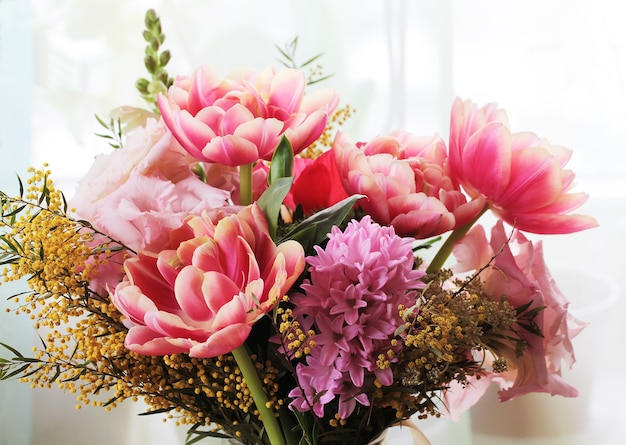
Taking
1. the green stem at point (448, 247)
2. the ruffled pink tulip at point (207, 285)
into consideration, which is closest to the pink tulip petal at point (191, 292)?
the ruffled pink tulip at point (207, 285)

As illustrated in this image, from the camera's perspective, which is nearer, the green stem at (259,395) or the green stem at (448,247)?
the green stem at (259,395)

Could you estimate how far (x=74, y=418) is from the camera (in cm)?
102

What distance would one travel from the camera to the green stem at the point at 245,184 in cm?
56

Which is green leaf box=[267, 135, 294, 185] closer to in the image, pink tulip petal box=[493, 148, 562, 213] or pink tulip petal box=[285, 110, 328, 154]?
pink tulip petal box=[285, 110, 328, 154]

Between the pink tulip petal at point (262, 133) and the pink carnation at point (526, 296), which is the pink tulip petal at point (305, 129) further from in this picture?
the pink carnation at point (526, 296)

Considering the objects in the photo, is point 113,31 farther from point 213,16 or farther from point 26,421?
point 26,421

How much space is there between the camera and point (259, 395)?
513mm

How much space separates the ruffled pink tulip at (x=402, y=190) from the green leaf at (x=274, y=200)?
0.07 meters

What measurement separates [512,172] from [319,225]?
0.16m

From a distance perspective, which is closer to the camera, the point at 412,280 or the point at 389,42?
the point at 412,280

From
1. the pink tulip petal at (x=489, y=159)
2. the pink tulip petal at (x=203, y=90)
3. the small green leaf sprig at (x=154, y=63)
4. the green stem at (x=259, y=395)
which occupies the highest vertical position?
the small green leaf sprig at (x=154, y=63)

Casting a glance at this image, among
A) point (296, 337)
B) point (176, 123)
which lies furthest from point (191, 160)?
point (296, 337)

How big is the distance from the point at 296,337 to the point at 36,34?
27.5 inches

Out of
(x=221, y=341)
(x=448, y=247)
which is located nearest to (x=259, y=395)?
(x=221, y=341)
